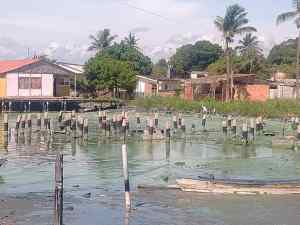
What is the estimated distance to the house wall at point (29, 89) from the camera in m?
68.2

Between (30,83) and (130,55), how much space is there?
24.5m

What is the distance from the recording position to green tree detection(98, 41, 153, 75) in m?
89.7

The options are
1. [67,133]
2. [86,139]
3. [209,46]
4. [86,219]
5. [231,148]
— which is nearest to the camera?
[86,219]

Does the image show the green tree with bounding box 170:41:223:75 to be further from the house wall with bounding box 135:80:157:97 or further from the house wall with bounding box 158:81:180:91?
the house wall with bounding box 135:80:157:97

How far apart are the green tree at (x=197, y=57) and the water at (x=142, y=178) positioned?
62321 millimetres

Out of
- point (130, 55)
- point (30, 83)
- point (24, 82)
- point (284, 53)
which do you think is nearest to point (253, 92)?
point (30, 83)

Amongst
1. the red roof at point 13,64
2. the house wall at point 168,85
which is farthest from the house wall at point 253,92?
the red roof at point 13,64

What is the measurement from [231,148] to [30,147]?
10.9m

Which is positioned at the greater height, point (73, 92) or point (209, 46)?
point (209, 46)

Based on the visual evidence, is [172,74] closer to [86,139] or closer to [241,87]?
[241,87]

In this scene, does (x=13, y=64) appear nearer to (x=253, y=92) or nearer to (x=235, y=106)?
(x=253, y=92)

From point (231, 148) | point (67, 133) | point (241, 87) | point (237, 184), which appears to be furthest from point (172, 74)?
point (237, 184)

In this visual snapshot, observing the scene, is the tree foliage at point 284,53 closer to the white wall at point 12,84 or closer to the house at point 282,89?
the house at point 282,89

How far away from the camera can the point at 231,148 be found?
111ft
